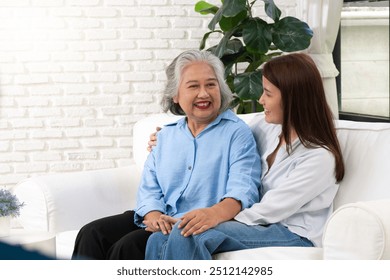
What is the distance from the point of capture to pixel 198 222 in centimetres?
228

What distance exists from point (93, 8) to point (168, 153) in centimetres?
221

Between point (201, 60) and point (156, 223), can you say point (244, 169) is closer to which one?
point (156, 223)

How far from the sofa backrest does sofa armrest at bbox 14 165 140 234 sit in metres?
1.01

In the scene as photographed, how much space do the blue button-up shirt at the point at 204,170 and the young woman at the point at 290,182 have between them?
0.30 feet

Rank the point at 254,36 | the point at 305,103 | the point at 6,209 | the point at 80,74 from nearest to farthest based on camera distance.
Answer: the point at 305,103 < the point at 6,209 < the point at 254,36 < the point at 80,74

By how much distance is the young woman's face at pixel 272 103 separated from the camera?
2.46m

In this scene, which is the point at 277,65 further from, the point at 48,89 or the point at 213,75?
the point at 48,89

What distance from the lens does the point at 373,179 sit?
7.95 ft

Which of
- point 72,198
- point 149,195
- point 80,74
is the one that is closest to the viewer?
point 149,195

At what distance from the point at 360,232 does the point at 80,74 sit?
9.93 feet

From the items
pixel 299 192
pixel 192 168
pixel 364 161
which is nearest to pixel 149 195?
pixel 192 168

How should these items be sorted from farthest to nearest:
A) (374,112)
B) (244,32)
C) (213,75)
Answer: (374,112) < (244,32) < (213,75)

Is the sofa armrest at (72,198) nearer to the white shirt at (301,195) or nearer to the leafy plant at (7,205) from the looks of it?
the leafy plant at (7,205)
